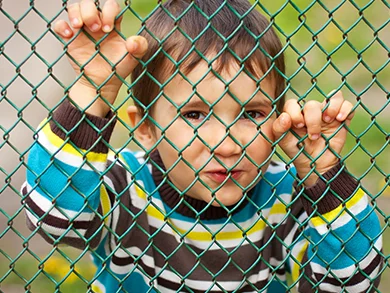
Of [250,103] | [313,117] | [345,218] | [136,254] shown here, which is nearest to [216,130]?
[250,103]

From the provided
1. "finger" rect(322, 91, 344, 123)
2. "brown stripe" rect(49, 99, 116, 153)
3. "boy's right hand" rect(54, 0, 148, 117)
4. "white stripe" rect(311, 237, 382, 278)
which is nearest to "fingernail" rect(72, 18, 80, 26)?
"boy's right hand" rect(54, 0, 148, 117)

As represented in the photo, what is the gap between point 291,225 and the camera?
2906 millimetres

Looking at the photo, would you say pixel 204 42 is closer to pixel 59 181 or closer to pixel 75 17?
pixel 75 17

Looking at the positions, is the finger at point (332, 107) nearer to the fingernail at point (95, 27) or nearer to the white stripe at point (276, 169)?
the white stripe at point (276, 169)

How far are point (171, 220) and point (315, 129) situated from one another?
74 centimetres

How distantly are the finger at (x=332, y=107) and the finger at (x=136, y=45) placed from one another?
62cm

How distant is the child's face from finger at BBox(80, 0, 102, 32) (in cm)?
39

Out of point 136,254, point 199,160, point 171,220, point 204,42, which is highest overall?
point 204,42

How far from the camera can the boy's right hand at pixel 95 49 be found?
6.95 ft

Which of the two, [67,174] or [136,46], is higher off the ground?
[136,46]

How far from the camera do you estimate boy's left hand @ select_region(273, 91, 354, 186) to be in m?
2.38

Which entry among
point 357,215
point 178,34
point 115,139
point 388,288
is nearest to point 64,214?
point 178,34

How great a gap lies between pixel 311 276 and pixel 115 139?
2357 millimetres

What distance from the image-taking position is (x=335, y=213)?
8.26ft
